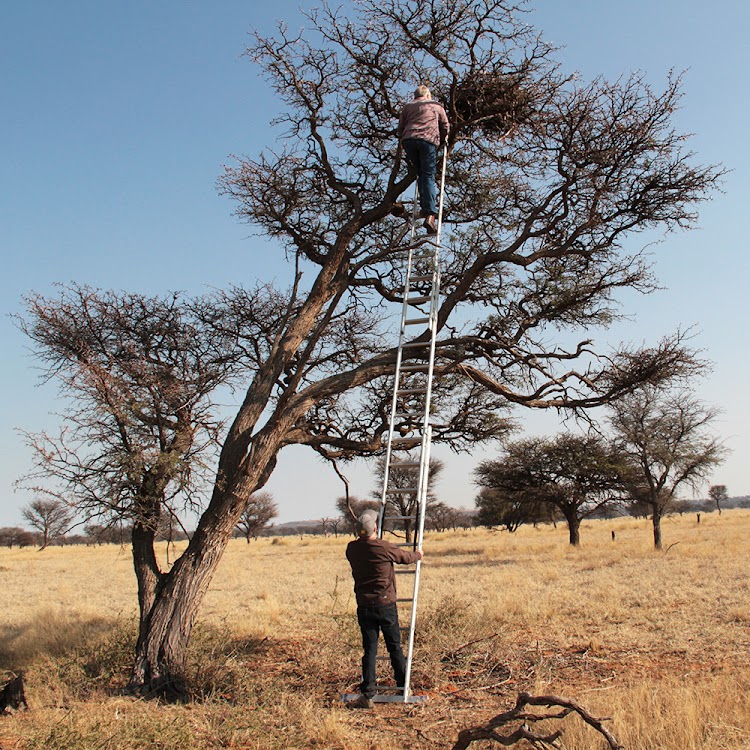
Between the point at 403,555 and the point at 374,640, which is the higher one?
the point at 403,555

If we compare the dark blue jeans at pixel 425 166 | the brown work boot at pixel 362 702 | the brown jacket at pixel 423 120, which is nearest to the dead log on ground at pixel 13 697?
the brown work boot at pixel 362 702

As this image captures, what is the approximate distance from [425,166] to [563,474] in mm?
27995

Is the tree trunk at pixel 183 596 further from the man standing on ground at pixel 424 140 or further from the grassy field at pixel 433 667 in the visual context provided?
the man standing on ground at pixel 424 140

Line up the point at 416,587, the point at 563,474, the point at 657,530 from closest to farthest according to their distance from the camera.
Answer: the point at 416,587 → the point at 657,530 → the point at 563,474

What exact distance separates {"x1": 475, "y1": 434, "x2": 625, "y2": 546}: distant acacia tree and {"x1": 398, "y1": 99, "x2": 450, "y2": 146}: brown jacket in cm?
2544

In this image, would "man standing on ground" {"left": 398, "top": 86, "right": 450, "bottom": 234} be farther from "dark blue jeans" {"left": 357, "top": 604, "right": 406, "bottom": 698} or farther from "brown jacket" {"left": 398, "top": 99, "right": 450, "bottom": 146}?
"dark blue jeans" {"left": 357, "top": 604, "right": 406, "bottom": 698}

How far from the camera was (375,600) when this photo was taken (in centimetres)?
605

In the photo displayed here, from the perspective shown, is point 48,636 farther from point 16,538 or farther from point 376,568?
point 16,538

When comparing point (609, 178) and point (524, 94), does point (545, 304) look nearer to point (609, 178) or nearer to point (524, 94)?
point (609, 178)

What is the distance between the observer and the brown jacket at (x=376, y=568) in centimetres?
602

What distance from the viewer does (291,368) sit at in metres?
9.67

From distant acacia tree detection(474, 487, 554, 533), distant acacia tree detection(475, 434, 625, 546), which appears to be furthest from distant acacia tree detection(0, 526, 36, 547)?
distant acacia tree detection(475, 434, 625, 546)

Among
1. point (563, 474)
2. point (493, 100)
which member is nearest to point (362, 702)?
point (493, 100)

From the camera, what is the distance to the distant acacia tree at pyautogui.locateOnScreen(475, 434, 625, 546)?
3250cm
